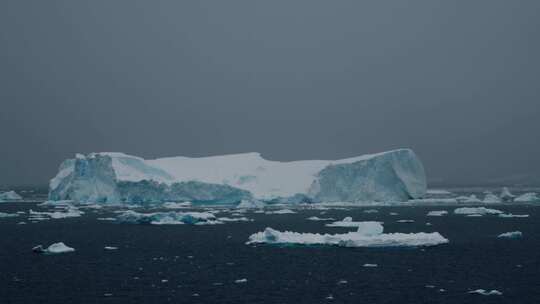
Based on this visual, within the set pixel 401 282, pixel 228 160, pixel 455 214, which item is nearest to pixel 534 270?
pixel 401 282

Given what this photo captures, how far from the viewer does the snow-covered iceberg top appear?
848 inches

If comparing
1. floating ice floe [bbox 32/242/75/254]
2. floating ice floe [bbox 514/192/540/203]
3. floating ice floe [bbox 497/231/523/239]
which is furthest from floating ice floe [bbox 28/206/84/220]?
floating ice floe [bbox 514/192/540/203]

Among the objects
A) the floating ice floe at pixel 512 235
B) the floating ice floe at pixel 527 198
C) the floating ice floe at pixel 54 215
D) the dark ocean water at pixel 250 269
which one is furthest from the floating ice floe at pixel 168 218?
the floating ice floe at pixel 527 198

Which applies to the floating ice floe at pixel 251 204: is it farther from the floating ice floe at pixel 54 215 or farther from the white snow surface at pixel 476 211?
the white snow surface at pixel 476 211

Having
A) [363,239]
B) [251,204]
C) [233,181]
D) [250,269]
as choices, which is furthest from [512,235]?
[233,181]

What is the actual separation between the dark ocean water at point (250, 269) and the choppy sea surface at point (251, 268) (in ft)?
0.08

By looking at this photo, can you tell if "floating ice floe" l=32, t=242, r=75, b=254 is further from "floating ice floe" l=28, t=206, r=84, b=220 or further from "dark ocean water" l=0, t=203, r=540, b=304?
"floating ice floe" l=28, t=206, r=84, b=220

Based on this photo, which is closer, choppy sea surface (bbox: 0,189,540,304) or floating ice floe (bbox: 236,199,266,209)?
choppy sea surface (bbox: 0,189,540,304)

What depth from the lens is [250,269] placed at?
17.8 metres

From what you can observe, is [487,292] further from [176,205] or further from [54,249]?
[176,205]

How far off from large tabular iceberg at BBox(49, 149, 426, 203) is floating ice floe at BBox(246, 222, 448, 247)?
16854 mm

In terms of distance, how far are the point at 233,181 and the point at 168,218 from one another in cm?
1091

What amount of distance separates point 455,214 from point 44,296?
2485cm

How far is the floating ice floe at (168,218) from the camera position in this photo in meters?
29.8
